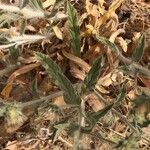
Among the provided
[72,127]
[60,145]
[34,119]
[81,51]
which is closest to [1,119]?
[34,119]

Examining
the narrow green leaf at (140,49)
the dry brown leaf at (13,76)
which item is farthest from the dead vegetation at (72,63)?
the narrow green leaf at (140,49)

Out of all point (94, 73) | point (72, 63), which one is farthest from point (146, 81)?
point (94, 73)

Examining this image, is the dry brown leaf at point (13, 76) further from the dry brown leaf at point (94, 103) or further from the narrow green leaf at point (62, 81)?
the narrow green leaf at point (62, 81)

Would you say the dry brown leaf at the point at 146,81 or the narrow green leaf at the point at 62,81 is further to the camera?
the dry brown leaf at the point at 146,81

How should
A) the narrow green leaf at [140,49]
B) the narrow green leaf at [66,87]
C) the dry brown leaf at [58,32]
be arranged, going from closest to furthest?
the narrow green leaf at [66,87] < the narrow green leaf at [140,49] < the dry brown leaf at [58,32]

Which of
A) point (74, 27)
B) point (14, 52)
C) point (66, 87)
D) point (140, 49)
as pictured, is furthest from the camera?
point (14, 52)

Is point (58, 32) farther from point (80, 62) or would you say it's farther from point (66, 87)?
point (66, 87)

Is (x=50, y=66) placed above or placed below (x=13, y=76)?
above

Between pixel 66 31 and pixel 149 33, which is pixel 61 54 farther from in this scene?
pixel 149 33

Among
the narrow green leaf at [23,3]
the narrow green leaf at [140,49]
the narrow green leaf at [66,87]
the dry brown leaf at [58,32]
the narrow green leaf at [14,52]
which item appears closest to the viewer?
the narrow green leaf at [66,87]

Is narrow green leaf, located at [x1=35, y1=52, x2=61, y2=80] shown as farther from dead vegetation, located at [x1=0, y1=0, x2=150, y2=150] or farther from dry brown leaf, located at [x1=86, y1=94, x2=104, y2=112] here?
dry brown leaf, located at [x1=86, y1=94, x2=104, y2=112]

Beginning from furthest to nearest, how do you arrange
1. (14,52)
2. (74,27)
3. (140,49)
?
(14,52) → (74,27) → (140,49)
